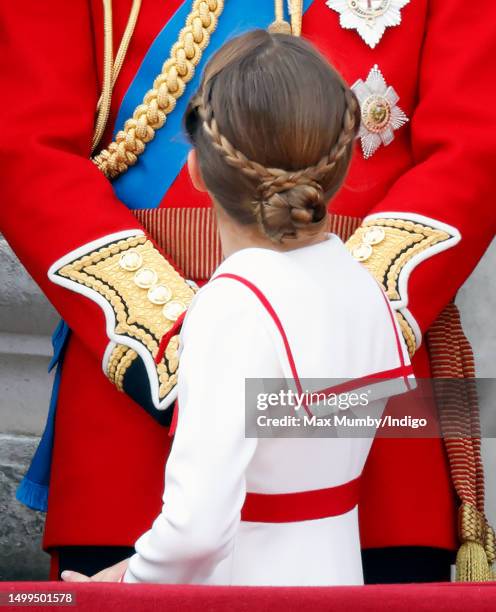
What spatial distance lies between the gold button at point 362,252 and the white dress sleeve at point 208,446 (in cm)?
36

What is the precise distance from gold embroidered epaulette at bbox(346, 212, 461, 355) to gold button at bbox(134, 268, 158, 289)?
261 millimetres

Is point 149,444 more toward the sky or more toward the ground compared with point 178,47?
more toward the ground

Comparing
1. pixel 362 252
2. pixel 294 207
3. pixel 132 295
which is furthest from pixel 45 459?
pixel 294 207

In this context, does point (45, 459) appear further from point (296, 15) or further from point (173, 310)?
point (296, 15)

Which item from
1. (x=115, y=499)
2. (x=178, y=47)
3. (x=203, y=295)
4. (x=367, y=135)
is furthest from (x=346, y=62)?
(x=115, y=499)

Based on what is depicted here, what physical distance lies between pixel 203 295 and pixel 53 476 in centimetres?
53

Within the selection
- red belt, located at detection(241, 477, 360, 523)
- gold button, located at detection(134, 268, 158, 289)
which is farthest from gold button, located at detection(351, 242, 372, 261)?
red belt, located at detection(241, 477, 360, 523)

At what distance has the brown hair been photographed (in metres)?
1.39

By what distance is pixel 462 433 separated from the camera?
1.77m

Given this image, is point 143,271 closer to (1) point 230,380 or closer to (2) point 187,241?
(2) point 187,241

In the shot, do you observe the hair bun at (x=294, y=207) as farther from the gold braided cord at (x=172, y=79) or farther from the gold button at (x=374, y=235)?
the gold braided cord at (x=172, y=79)

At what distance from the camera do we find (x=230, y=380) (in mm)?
1317

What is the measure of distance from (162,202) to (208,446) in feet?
1.89

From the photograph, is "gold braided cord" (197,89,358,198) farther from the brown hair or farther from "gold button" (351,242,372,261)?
"gold button" (351,242,372,261)
